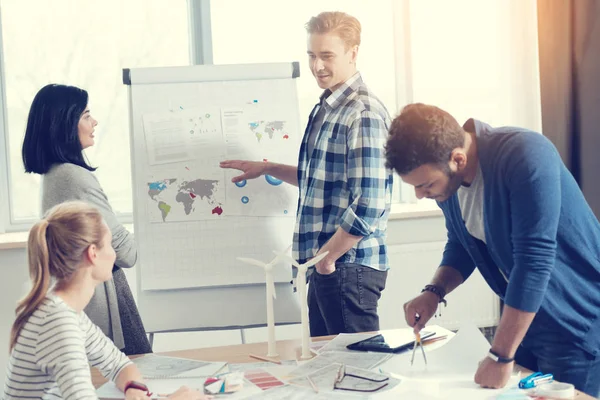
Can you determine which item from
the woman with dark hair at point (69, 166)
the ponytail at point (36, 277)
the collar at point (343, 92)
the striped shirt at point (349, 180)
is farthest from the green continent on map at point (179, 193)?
the ponytail at point (36, 277)

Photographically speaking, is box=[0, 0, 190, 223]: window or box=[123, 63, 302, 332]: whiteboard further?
box=[0, 0, 190, 223]: window

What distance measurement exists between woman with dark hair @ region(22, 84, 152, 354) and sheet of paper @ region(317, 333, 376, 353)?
819 millimetres

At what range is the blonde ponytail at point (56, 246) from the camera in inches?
61.9

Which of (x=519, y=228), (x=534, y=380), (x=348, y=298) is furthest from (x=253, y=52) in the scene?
(x=534, y=380)

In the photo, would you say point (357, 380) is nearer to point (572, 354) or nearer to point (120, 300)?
point (572, 354)

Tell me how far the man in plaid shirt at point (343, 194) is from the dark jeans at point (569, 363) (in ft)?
2.38

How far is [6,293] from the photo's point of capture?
10.6ft

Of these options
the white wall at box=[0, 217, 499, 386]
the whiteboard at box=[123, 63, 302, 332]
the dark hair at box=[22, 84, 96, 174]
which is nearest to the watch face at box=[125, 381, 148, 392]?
the dark hair at box=[22, 84, 96, 174]

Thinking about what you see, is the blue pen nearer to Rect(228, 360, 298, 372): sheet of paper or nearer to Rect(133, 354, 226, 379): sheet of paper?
Rect(228, 360, 298, 372): sheet of paper

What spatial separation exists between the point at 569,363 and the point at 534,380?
148 mm

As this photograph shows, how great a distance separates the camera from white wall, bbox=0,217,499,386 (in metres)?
3.51

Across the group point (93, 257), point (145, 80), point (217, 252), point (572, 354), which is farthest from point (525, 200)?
point (145, 80)

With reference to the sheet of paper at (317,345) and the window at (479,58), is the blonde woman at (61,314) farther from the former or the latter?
the window at (479,58)

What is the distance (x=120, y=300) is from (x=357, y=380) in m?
1.14
